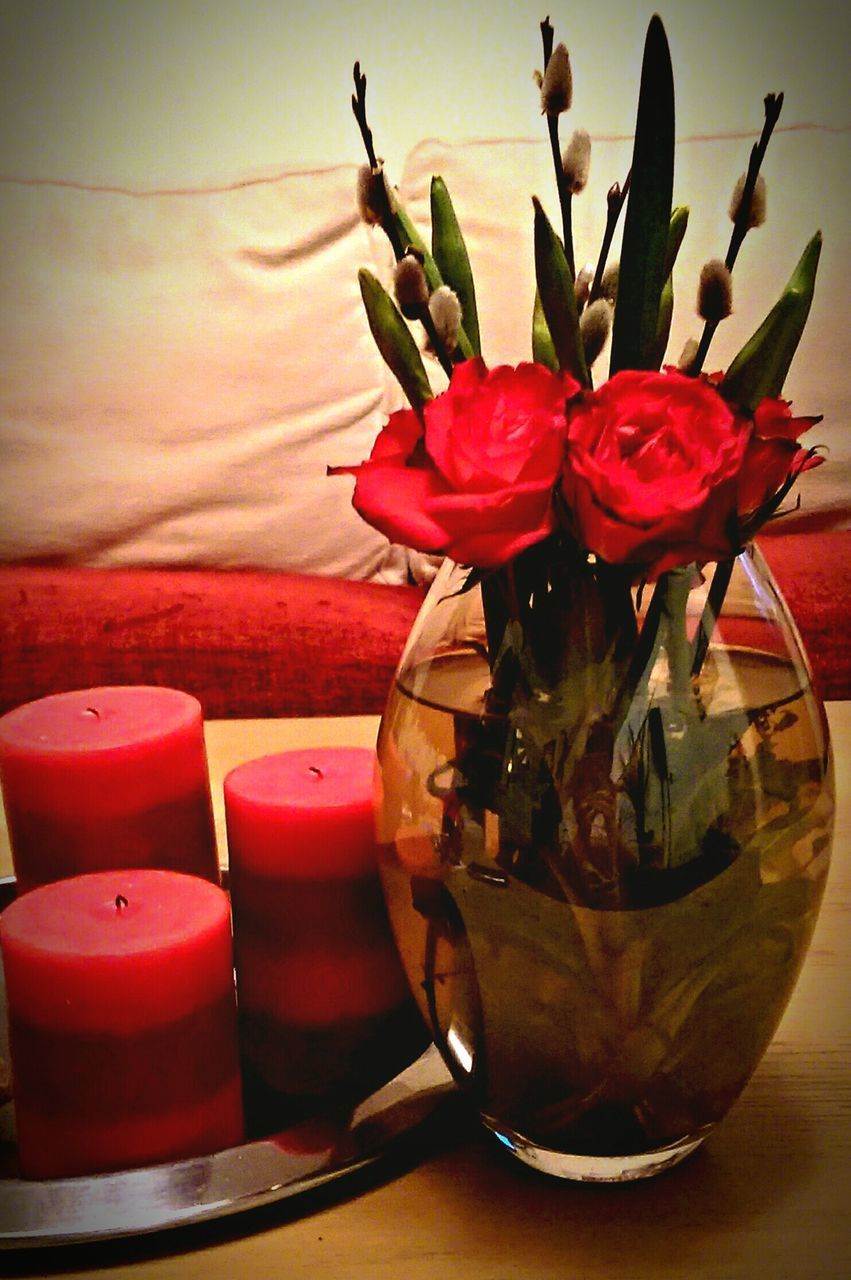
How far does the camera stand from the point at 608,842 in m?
0.33

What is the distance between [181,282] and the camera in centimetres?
157

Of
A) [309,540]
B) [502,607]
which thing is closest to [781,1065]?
[502,607]

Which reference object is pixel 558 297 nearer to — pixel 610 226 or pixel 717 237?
pixel 610 226

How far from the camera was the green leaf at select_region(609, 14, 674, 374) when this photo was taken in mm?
307

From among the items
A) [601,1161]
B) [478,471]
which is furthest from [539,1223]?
[478,471]

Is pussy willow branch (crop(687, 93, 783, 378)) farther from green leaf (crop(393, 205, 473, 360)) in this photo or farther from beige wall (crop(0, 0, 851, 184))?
beige wall (crop(0, 0, 851, 184))

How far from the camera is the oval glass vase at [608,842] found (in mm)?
331

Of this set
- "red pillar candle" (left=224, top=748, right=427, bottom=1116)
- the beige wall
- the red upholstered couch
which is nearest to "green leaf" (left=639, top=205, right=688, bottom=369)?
"red pillar candle" (left=224, top=748, right=427, bottom=1116)

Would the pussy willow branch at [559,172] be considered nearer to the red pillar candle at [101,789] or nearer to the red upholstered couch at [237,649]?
the red pillar candle at [101,789]

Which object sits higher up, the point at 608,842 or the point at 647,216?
the point at 647,216

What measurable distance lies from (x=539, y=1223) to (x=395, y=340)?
0.88ft

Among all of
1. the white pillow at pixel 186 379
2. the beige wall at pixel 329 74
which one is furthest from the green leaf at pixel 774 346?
the beige wall at pixel 329 74

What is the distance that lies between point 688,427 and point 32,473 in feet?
4.49

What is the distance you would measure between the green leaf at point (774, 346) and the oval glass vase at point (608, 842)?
0.05 m
